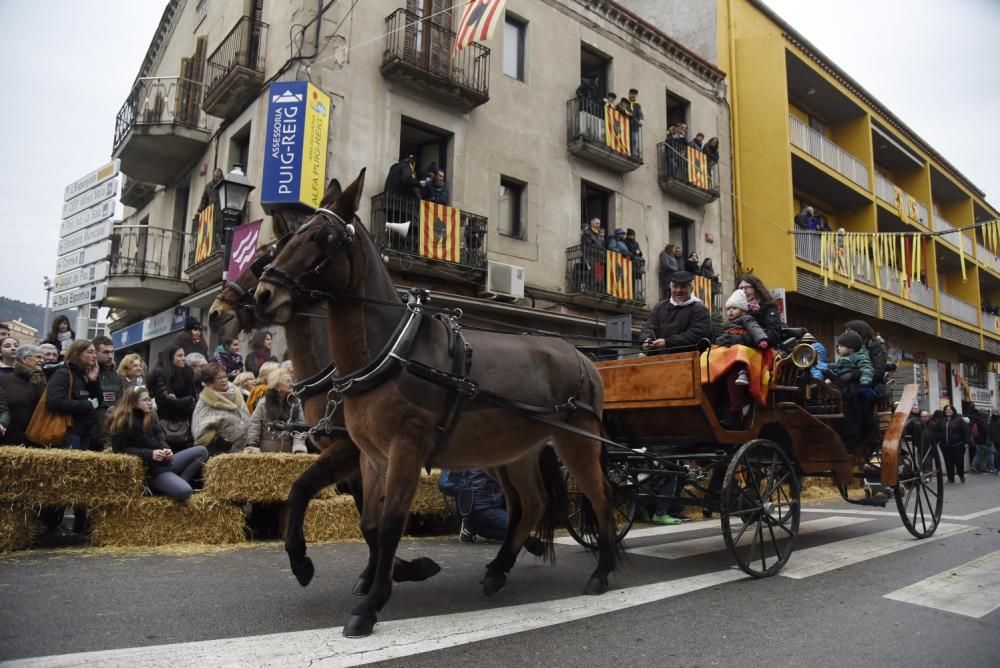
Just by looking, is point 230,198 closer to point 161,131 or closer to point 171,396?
point 171,396

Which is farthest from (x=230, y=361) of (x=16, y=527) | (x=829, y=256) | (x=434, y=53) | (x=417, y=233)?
(x=829, y=256)

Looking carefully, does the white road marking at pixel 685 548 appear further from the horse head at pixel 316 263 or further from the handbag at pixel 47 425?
the handbag at pixel 47 425

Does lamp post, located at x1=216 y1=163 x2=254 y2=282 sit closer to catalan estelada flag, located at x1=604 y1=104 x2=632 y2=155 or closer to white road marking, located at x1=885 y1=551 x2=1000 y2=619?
white road marking, located at x1=885 y1=551 x2=1000 y2=619

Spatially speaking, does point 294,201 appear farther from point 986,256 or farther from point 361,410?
point 986,256

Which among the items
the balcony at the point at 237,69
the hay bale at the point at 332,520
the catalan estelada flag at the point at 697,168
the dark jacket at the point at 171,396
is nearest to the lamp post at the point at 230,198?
the dark jacket at the point at 171,396

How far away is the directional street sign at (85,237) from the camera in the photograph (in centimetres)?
1198

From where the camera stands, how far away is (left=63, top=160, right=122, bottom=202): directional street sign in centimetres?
1277

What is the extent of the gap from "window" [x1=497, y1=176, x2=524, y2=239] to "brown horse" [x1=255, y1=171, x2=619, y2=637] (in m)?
10.8

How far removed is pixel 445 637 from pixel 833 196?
24076 millimetres

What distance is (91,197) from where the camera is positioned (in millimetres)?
12672

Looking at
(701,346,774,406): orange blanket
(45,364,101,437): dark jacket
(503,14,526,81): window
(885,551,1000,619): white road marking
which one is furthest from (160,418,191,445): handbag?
(503,14,526,81): window

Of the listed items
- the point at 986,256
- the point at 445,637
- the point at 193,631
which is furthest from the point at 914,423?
the point at 986,256

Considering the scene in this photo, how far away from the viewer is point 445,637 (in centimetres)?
360

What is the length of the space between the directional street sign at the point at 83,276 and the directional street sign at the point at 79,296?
114mm
